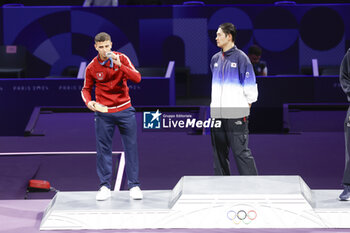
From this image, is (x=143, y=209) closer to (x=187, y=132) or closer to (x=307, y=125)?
(x=187, y=132)

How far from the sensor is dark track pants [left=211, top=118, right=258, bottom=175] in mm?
6379

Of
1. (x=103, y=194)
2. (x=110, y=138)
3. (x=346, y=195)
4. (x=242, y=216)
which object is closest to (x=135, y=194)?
(x=103, y=194)

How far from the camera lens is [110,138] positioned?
614 cm

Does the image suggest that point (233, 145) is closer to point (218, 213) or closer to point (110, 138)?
point (218, 213)

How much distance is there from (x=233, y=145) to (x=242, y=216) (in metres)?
0.89

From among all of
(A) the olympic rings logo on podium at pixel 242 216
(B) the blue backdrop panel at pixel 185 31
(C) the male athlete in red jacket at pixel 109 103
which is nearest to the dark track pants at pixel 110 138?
(C) the male athlete in red jacket at pixel 109 103

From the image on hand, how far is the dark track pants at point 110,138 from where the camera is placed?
6062 mm

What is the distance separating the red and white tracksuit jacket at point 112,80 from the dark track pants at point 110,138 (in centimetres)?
8

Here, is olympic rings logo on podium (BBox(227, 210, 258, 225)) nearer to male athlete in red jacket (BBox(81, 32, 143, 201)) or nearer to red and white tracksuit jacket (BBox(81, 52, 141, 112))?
male athlete in red jacket (BBox(81, 32, 143, 201))

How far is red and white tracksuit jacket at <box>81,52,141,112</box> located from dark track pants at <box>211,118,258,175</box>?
Answer: 94 cm

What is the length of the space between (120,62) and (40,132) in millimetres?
3637

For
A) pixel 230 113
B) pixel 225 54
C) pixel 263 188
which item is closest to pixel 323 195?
pixel 263 188

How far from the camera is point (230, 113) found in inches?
251

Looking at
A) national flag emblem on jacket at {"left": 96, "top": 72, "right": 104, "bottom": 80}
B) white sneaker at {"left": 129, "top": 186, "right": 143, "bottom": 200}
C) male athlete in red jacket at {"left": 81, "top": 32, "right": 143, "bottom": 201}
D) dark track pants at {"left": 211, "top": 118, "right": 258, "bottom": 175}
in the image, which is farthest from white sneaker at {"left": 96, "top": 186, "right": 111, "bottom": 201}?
dark track pants at {"left": 211, "top": 118, "right": 258, "bottom": 175}
